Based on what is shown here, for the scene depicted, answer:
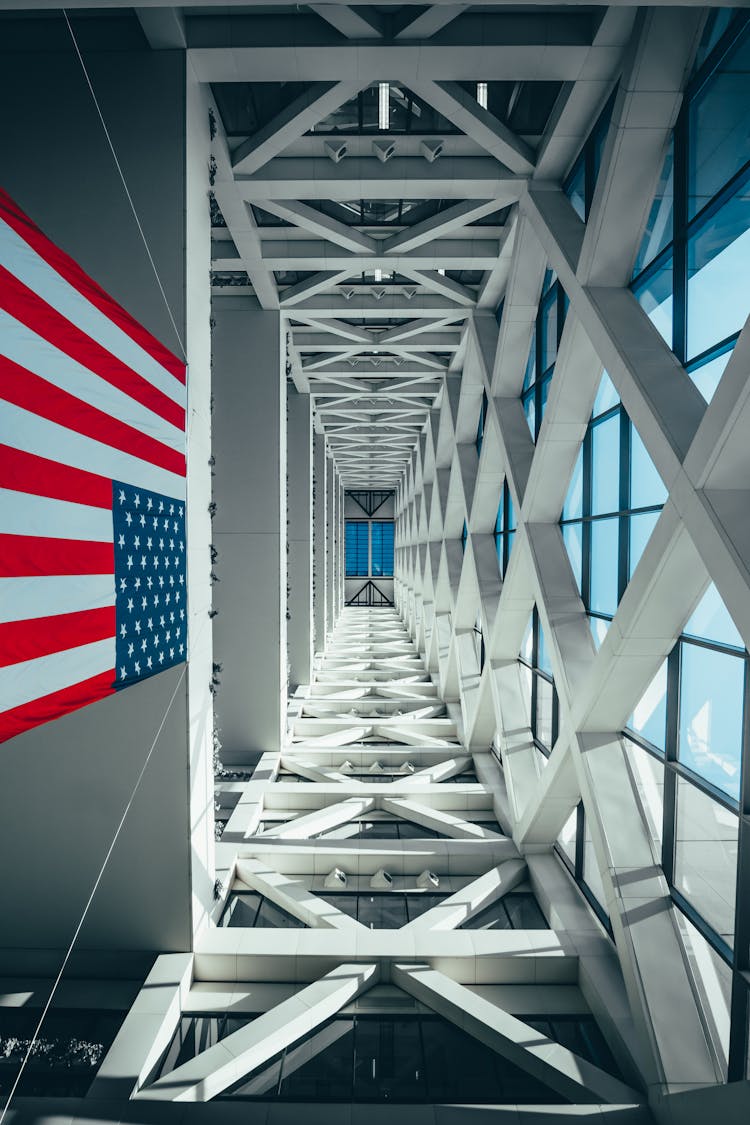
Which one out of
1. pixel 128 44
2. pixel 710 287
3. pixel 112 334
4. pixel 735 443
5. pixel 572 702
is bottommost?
pixel 572 702

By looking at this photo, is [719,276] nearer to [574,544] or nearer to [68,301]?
[574,544]

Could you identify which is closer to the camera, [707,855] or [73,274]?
[73,274]

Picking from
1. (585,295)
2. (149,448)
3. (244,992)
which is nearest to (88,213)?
(149,448)

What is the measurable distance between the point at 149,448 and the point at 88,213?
3.74 m

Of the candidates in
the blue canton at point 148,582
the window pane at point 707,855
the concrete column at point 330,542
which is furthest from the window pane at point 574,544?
the concrete column at point 330,542

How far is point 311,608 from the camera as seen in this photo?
→ 2559 cm

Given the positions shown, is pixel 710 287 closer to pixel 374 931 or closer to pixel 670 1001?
pixel 670 1001

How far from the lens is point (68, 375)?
4699 mm

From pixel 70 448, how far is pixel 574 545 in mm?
9480

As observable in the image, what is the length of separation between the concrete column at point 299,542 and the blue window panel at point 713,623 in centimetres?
1826

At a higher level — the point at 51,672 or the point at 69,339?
the point at 69,339

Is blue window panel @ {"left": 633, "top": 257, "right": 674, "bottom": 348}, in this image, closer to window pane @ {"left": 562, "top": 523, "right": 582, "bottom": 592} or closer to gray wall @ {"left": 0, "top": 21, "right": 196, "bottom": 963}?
window pane @ {"left": 562, "top": 523, "right": 582, "bottom": 592}

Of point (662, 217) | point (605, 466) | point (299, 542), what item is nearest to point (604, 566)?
point (605, 466)

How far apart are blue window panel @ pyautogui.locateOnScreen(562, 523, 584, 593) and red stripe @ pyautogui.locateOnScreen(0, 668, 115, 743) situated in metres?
8.70
